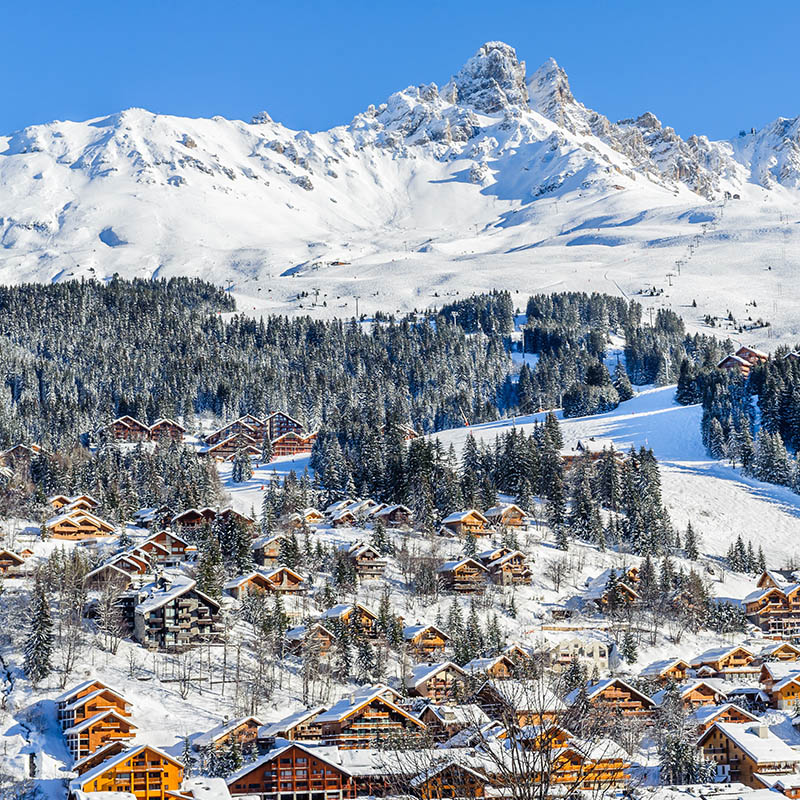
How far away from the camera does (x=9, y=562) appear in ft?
282

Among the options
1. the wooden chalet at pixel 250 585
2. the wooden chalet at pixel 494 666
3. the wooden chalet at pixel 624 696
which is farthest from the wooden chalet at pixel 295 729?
the wooden chalet at pixel 250 585

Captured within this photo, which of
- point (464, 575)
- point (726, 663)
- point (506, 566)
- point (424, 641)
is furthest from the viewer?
point (506, 566)

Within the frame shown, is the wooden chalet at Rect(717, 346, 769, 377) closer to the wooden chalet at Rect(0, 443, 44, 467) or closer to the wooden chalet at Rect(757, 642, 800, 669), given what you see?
the wooden chalet at Rect(757, 642, 800, 669)

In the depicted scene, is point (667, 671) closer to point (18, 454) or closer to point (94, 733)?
point (94, 733)

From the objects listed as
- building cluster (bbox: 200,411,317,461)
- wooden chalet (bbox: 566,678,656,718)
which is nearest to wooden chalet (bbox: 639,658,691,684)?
wooden chalet (bbox: 566,678,656,718)

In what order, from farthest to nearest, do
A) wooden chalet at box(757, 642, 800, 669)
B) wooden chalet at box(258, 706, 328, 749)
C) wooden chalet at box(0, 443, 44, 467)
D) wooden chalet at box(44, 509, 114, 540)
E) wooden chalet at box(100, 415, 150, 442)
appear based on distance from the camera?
wooden chalet at box(100, 415, 150, 442) < wooden chalet at box(0, 443, 44, 467) < wooden chalet at box(44, 509, 114, 540) < wooden chalet at box(757, 642, 800, 669) < wooden chalet at box(258, 706, 328, 749)

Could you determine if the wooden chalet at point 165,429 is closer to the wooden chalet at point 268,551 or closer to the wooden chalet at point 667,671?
the wooden chalet at point 268,551

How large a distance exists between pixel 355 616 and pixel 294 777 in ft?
72.8


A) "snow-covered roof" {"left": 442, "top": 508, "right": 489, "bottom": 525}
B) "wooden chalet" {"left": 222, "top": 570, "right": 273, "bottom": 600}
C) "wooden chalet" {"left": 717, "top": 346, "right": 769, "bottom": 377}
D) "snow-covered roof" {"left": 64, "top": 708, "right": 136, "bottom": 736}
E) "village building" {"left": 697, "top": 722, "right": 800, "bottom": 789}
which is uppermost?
"wooden chalet" {"left": 717, "top": 346, "right": 769, "bottom": 377}

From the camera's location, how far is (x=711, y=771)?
217 feet

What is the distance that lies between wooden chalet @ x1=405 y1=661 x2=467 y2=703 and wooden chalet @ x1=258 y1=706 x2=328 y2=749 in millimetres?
8083

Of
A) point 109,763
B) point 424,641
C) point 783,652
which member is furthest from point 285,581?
point 783,652

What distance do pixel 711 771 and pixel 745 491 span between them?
207ft

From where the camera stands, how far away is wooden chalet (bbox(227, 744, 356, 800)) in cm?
6044
